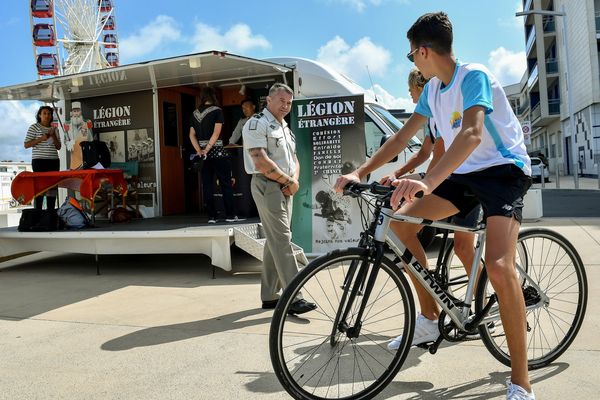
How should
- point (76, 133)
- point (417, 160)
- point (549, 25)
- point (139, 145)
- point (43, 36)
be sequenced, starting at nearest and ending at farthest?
point (417, 160) → point (76, 133) → point (139, 145) → point (43, 36) → point (549, 25)

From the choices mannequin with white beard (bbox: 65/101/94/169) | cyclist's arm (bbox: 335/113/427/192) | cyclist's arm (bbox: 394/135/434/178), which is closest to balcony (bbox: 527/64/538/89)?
mannequin with white beard (bbox: 65/101/94/169)

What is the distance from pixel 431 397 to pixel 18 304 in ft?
14.1

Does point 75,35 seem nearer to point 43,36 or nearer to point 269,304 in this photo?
point 43,36

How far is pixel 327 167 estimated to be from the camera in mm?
7352

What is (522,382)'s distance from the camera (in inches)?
99.0

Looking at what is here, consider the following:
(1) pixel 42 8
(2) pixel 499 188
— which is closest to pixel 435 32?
(2) pixel 499 188

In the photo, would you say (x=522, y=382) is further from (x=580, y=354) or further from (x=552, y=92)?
(x=552, y=92)

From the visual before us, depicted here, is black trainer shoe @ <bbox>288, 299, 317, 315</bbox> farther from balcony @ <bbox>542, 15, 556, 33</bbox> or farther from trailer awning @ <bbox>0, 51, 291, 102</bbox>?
balcony @ <bbox>542, 15, 556, 33</bbox>

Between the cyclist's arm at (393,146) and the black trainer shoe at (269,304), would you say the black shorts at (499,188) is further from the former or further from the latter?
the black trainer shoe at (269,304)

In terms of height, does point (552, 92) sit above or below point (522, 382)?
above

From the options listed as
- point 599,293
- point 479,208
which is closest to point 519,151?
point 479,208

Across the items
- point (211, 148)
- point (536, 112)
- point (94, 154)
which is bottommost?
point (211, 148)

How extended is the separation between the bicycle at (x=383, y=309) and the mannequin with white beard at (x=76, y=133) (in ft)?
23.2

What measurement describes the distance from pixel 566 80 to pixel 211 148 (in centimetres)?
3895
